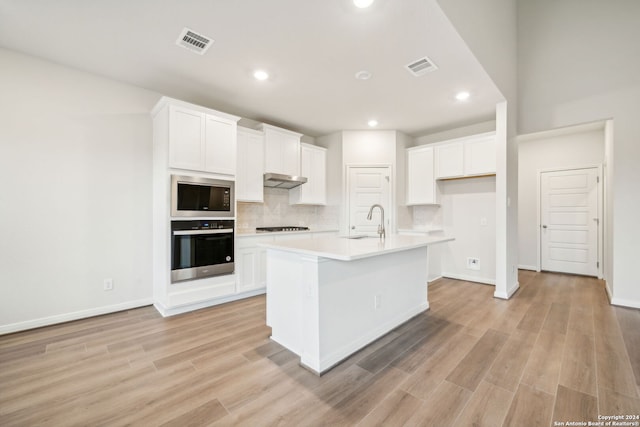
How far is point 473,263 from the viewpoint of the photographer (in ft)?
15.0

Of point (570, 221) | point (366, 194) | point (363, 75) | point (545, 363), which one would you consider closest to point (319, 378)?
point (545, 363)

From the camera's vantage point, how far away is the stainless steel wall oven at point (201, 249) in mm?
3019

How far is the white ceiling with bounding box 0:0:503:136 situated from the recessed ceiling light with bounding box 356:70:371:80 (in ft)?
0.20

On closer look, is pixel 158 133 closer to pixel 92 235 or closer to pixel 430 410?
pixel 92 235

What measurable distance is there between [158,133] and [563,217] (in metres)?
7.13

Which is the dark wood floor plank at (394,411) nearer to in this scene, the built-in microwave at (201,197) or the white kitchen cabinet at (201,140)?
the built-in microwave at (201,197)

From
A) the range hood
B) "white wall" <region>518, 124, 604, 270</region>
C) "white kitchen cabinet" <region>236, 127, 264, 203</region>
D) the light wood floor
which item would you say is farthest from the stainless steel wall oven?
"white wall" <region>518, 124, 604, 270</region>

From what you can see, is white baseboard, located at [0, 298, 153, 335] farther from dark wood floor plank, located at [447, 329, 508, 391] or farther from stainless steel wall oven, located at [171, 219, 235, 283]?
dark wood floor plank, located at [447, 329, 508, 391]

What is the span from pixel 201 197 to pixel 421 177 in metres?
3.82

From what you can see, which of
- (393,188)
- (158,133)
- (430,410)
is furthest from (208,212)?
(393,188)

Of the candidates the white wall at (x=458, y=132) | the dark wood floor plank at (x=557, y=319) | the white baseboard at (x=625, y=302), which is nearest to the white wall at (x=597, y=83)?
the white baseboard at (x=625, y=302)

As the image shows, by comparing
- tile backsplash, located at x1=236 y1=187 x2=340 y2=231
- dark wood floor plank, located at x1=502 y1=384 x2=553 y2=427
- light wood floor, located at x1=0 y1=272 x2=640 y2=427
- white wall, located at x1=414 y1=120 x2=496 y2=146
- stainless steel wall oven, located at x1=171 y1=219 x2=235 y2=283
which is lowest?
light wood floor, located at x1=0 y1=272 x2=640 y2=427

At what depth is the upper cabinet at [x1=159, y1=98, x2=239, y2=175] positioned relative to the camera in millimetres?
3016

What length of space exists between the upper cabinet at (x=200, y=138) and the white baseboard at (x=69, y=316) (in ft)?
5.76
